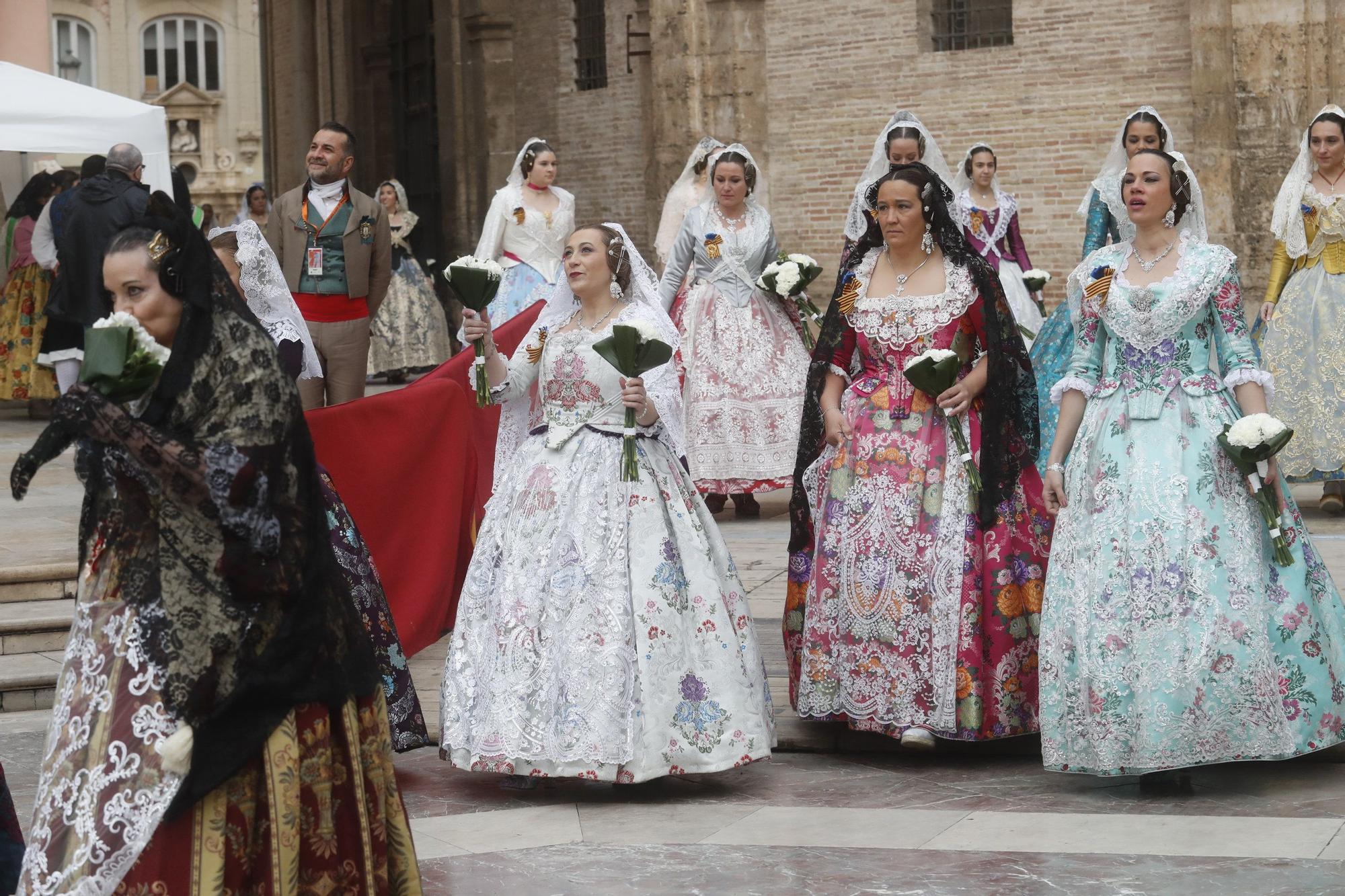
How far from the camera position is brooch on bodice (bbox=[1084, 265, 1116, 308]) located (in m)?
6.31

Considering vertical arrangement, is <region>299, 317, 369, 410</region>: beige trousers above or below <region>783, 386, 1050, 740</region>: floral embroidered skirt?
above

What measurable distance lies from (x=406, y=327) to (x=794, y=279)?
9.70 m

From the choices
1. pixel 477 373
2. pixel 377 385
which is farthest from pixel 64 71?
pixel 477 373

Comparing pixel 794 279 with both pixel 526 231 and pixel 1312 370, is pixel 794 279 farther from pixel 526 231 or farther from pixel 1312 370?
pixel 526 231

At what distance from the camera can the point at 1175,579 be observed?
591 cm

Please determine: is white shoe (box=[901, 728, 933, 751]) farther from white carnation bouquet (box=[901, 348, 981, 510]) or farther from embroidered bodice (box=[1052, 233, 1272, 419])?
embroidered bodice (box=[1052, 233, 1272, 419])

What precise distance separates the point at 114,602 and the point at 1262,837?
128 inches

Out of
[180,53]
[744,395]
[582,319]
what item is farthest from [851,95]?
[180,53]

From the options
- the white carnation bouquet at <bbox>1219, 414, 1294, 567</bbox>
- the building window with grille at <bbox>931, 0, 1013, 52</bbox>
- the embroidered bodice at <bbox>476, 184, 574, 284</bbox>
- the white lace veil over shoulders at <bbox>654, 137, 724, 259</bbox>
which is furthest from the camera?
the building window with grille at <bbox>931, 0, 1013, 52</bbox>

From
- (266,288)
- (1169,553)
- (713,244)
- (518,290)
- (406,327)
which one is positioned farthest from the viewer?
(406,327)

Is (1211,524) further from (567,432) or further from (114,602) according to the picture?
(114,602)

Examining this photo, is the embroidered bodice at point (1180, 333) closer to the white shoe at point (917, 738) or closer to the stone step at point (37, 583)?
the white shoe at point (917, 738)

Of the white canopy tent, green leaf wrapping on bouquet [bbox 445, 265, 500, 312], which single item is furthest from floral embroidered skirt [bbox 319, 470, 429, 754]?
the white canopy tent

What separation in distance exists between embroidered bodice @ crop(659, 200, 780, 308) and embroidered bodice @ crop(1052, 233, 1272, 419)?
17.1 feet
